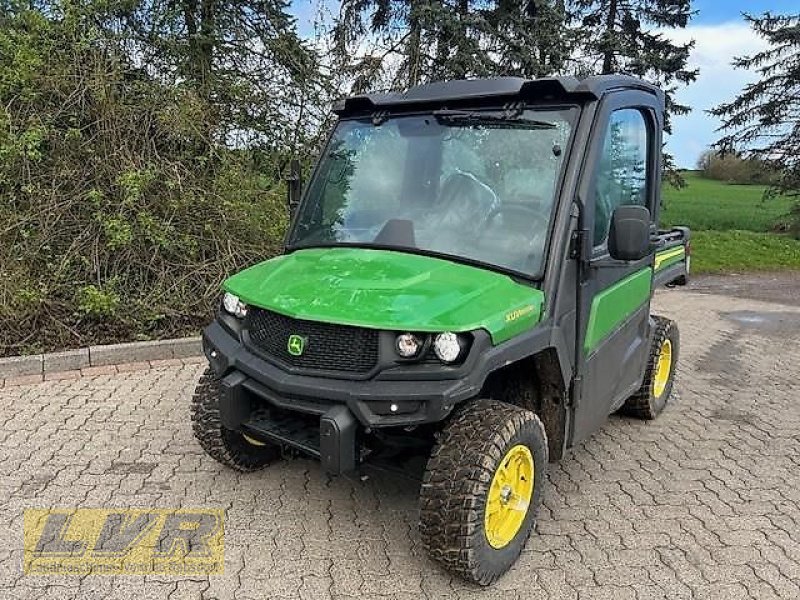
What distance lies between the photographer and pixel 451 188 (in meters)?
3.63

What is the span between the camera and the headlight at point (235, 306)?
3479 millimetres

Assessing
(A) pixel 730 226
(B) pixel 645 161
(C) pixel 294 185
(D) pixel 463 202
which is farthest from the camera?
(A) pixel 730 226

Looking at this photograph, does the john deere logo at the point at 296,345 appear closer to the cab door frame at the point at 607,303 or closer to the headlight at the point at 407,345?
the headlight at the point at 407,345

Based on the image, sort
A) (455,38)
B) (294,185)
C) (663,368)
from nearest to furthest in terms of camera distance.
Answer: (294,185) → (663,368) → (455,38)

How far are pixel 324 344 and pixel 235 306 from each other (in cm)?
68

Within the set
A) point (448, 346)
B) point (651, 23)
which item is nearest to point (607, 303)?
point (448, 346)

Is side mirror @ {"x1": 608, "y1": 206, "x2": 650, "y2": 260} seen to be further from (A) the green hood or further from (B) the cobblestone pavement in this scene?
(B) the cobblestone pavement

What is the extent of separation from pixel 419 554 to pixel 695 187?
1188 inches

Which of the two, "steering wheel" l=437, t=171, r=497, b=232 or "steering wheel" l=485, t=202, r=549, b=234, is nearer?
"steering wheel" l=485, t=202, r=549, b=234

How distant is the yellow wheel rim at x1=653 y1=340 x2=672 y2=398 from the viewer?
5.29 m

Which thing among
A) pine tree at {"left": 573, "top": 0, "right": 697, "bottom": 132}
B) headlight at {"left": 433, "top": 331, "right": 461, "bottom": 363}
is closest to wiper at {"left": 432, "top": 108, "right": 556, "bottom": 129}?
headlight at {"left": 433, "top": 331, "right": 461, "bottom": 363}

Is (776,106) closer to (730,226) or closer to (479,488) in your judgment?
(730,226)

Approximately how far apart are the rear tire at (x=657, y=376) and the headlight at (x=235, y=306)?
2876 mm

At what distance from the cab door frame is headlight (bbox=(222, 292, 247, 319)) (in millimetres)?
1618
